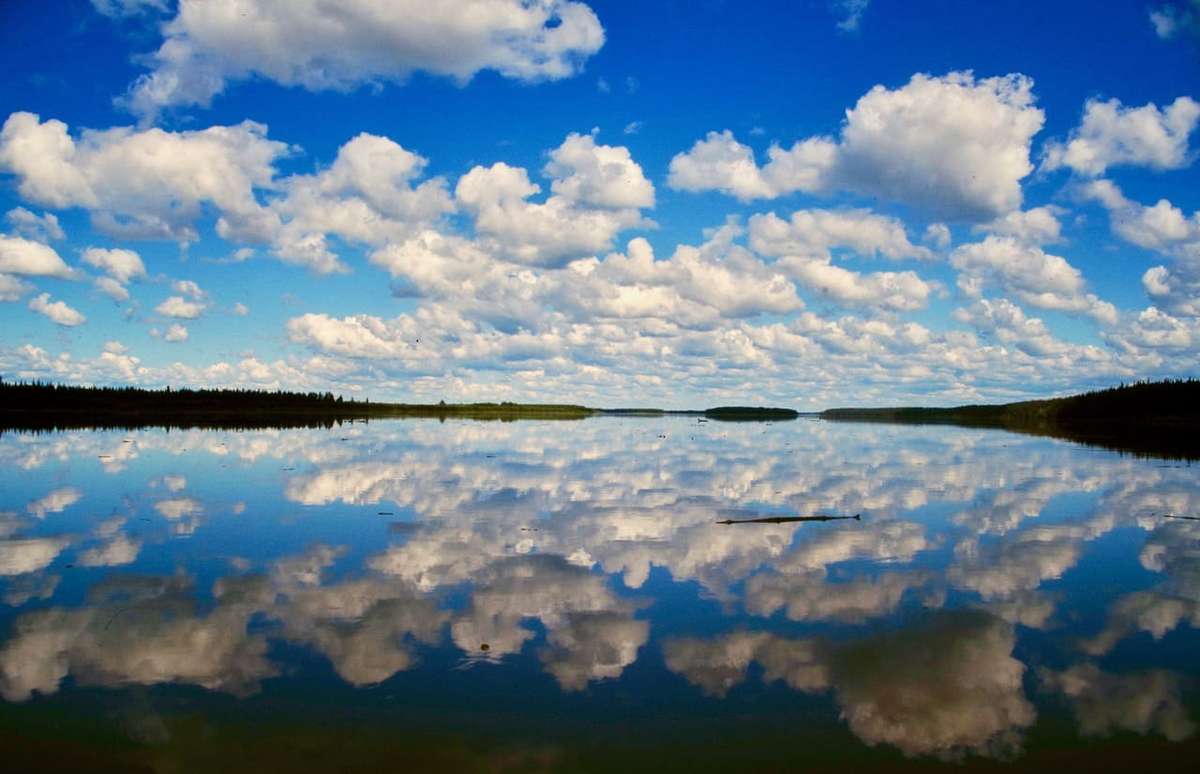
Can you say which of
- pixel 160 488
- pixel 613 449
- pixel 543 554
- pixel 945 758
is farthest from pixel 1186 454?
pixel 160 488

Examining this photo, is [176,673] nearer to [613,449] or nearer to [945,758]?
[945,758]

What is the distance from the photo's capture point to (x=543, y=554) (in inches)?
612

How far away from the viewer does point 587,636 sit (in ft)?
33.7

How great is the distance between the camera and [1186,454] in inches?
1898

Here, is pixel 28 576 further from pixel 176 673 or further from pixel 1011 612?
pixel 1011 612

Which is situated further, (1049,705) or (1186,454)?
(1186,454)

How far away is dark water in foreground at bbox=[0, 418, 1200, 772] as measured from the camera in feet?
23.6

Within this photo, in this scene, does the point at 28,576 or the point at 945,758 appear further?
the point at 28,576

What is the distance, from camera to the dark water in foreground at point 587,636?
7188 millimetres

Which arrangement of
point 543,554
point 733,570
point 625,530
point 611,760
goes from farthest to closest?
point 625,530 < point 543,554 < point 733,570 < point 611,760

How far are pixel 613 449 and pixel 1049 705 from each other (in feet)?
137

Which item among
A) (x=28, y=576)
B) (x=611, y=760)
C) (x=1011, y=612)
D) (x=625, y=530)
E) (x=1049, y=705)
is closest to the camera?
(x=611, y=760)

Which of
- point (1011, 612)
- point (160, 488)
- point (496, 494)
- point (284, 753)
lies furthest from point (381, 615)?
point (160, 488)

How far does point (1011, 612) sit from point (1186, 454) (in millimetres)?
48094
